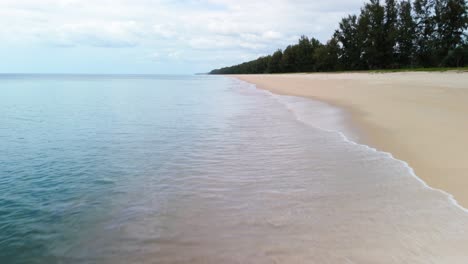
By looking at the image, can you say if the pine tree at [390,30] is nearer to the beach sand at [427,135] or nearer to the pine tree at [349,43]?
the pine tree at [349,43]

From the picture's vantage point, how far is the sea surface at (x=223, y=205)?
2982 mm

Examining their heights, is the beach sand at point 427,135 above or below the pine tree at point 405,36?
below

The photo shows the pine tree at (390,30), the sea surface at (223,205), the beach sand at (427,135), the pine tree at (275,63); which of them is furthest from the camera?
the pine tree at (275,63)

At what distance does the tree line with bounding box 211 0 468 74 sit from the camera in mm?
46812

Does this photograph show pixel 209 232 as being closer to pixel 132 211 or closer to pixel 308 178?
pixel 132 211

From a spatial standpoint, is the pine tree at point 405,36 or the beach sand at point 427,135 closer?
the beach sand at point 427,135

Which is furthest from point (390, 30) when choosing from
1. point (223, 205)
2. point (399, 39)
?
point (223, 205)

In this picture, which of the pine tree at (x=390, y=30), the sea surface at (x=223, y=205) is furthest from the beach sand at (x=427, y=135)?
the pine tree at (x=390, y=30)

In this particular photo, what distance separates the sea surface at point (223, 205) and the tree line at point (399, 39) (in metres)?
45.8

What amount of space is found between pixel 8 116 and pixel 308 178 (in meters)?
13.0

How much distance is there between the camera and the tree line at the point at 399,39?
46.8 m

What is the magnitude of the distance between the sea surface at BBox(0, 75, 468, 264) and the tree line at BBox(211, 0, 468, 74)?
45816 mm

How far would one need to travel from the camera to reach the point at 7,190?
486 cm

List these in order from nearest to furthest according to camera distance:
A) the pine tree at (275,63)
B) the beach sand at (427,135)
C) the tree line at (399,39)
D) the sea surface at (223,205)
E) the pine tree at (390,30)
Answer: the sea surface at (223,205), the beach sand at (427,135), the tree line at (399,39), the pine tree at (390,30), the pine tree at (275,63)
